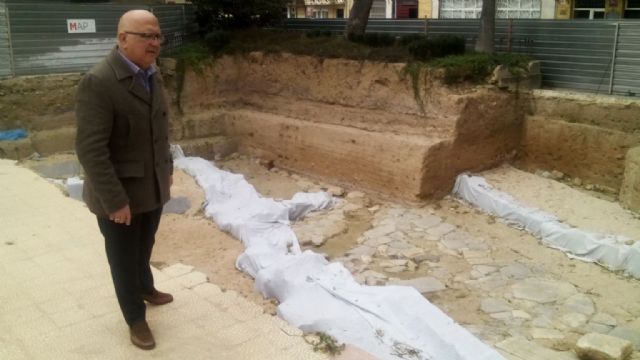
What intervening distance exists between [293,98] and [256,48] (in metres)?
1.56

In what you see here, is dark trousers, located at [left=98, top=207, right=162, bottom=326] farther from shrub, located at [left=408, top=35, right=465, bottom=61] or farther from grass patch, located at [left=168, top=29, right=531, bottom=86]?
shrub, located at [left=408, top=35, right=465, bottom=61]

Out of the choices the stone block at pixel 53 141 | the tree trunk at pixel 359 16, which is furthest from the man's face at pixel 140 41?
the tree trunk at pixel 359 16

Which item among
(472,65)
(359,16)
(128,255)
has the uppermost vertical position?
(359,16)

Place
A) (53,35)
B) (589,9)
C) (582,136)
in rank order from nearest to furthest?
(582,136)
(53,35)
(589,9)

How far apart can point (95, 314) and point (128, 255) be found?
74cm

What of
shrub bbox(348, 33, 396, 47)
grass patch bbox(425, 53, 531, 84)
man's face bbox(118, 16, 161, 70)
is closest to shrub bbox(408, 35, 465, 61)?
grass patch bbox(425, 53, 531, 84)

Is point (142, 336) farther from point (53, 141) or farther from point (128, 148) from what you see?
point (53, 141)

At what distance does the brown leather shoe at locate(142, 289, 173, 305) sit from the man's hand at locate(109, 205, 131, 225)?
925 mm

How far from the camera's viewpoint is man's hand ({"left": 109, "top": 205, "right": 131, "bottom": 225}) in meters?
3.23

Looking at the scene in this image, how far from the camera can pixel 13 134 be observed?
928 cm

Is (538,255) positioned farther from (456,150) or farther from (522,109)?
(522,109)

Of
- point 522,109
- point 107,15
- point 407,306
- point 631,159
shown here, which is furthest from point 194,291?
point 107,15

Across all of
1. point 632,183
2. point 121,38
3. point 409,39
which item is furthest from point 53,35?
point 632,183

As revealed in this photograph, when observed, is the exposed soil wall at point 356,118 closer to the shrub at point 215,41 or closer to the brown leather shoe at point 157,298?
the shrub at point 215,41
